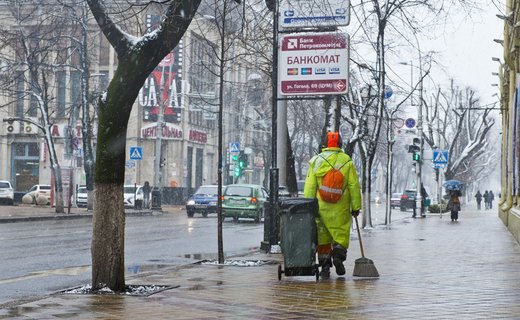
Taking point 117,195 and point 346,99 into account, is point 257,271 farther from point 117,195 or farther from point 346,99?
point 346,99

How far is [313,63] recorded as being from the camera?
50.1 ft

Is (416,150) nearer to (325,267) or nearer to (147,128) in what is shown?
(147,128)

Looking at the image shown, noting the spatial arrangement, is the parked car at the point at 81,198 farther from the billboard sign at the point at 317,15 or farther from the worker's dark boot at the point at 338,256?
the worker's dark boot at the point at 338,256

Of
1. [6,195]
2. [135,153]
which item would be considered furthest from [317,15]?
[6,195]

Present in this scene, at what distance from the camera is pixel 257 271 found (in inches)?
483

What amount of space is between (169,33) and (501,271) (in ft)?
18.7

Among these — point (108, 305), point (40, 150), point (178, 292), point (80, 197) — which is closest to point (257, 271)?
point (178, 292)

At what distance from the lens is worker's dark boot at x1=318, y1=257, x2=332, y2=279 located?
1093cm

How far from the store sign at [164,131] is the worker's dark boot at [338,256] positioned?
47.1 m

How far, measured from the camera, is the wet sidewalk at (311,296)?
25.6 feet

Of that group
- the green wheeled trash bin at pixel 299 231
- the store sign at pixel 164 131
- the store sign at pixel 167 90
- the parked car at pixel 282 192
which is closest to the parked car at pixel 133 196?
the store sign at pixel 167 90

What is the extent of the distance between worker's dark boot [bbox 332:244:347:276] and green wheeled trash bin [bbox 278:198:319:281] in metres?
0.49

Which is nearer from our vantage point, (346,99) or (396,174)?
(346,99)

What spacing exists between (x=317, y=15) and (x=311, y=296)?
5784mm
